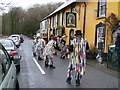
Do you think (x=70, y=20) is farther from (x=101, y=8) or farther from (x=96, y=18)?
(x=101, y=8)

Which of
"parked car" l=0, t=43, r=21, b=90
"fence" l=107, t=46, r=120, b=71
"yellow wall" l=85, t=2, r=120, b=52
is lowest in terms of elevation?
"fence" l=107, t=46, r=120, b=71

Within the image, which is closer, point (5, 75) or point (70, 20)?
point (5, 75)

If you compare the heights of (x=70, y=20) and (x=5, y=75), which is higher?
(x=70, y=20)

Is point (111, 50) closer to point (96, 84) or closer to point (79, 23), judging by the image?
point (96, 84)

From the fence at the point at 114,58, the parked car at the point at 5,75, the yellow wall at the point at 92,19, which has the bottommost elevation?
the fence at the point at 114,58

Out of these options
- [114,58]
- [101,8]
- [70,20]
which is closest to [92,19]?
[101,8]

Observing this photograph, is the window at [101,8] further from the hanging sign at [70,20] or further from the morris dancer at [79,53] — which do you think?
the morris dancer at [79,53]

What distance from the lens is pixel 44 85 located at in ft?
18.5

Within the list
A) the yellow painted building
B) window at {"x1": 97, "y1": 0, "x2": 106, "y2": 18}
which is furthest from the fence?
window at {"x1": 97, "y1": 0, "x2": 106, "y2": 18}

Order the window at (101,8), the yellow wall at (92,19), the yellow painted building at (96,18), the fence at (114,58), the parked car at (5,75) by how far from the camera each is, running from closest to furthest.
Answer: the parked car at (5,75), the fence at (114,58), the yellow painted building at (96,18), the yellow wall at (92,19), the window at (101,8)

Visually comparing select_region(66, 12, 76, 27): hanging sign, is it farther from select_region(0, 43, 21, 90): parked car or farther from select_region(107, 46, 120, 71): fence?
select_region(0, 43, 21, 90): parked car

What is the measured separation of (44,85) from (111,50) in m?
4.58

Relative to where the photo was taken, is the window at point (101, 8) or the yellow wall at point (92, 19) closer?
the yellow wall at point (92, 19)

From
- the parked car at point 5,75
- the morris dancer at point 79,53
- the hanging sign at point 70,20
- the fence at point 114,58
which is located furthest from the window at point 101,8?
the parked car at point 5,75
